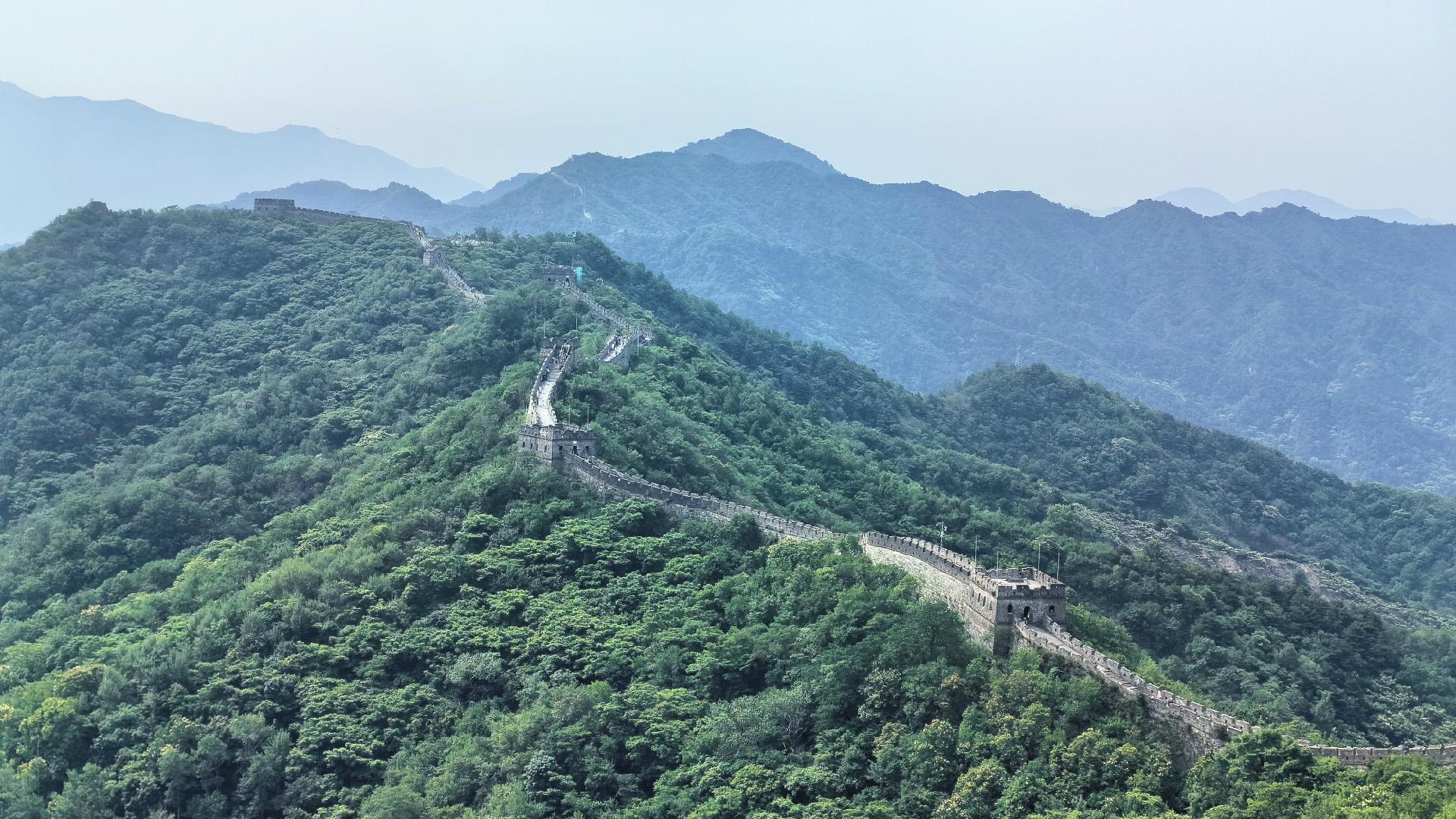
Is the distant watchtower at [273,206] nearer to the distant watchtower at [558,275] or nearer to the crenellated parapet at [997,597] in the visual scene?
the distant watchtower at [558,275]

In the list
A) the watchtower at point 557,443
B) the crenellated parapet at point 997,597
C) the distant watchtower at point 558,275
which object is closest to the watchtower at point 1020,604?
the crenellated parapet at point 997,597

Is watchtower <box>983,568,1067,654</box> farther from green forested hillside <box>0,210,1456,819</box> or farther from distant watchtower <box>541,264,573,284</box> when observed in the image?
distant watchtower <box>541,264,573,284</box>

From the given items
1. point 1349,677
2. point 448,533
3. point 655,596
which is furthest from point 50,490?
point 1349,677

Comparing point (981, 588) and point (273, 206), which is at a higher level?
point (273, 206)

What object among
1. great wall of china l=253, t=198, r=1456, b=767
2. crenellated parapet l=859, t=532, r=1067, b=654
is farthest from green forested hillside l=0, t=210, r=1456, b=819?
crenellated parapet l=859, t=532, r=1067, b=654

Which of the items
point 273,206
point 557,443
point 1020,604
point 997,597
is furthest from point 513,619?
point 273,206

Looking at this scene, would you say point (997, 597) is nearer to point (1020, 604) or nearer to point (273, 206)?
point (1020, 604)
